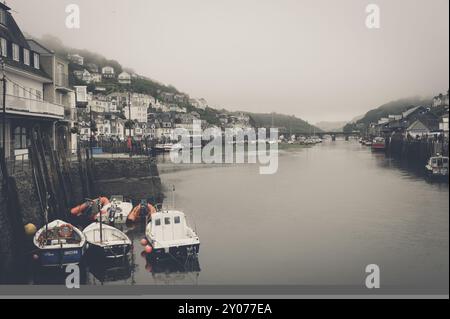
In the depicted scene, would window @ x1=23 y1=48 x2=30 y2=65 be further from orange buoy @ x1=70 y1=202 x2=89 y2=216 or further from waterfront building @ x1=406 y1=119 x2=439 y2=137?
waterfront building @ x1=406 y1=119 x2=439 y2=137

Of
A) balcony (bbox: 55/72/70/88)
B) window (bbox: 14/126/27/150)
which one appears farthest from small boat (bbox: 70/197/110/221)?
balcony (bbox: 55/72/70/88)

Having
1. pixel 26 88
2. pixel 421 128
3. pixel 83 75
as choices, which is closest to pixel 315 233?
pixel 26 88

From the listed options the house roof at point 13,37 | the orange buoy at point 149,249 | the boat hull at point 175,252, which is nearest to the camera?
the boat hull at point 175,252

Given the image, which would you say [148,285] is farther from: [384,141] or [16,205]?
[384,141]

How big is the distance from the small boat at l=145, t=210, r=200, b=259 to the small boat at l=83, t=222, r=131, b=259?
0.54 metres

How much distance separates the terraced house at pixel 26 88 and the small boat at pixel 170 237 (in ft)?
10.3

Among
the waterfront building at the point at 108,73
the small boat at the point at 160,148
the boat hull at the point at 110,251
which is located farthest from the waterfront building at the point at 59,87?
the small boat at the point at 160,148

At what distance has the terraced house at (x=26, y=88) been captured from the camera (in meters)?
9.83

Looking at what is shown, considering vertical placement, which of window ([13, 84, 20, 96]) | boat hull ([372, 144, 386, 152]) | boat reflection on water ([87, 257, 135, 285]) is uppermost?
window ([13, 84, 20, 96])

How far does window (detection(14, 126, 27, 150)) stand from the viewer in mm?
10304

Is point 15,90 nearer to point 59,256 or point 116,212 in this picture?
point 116,212

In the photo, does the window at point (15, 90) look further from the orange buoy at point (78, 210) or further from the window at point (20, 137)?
the orange buoy at point (78, 210)

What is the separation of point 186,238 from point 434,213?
22.8 ft
